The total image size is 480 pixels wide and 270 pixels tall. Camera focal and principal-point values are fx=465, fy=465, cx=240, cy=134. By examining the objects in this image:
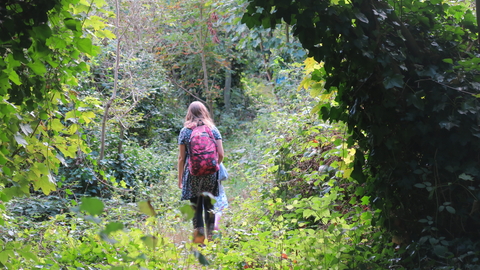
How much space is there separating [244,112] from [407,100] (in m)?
14.4

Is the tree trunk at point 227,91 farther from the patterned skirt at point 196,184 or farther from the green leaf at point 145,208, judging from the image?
the green leaf at point 145,208

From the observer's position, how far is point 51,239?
4266mm

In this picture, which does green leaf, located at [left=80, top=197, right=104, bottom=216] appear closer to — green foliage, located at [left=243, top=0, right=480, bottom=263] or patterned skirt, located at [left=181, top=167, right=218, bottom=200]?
green foliage, located at [left=243, top=0, right=480, bottom=263]

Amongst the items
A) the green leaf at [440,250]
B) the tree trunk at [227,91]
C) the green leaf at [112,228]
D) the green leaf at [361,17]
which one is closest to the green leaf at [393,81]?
the green leaf at [361,17]

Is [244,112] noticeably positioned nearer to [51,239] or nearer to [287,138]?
[287,138]

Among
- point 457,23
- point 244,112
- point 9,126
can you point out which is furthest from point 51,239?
point 244,112

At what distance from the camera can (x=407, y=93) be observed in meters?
3.17

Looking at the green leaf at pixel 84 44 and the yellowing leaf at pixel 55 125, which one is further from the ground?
the green leaf at pixel 84 44

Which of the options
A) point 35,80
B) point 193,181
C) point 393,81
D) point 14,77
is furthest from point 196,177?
point 393,81

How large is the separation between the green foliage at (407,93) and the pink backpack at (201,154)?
2523 millimetres

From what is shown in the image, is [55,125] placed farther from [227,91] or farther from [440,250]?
[227,91]

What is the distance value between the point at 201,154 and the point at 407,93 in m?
3.02

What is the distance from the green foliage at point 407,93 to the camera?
3014 mm

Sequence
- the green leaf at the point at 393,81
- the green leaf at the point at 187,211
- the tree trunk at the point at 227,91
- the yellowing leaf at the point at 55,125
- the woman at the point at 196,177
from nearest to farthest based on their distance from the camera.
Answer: the green leaf at the point at 187,211, the green leaf at the point at 393,81, the yellowing leaf at the point at 55,125, the woman at the point at 196,177, the tree trunk at the point at 227,91
